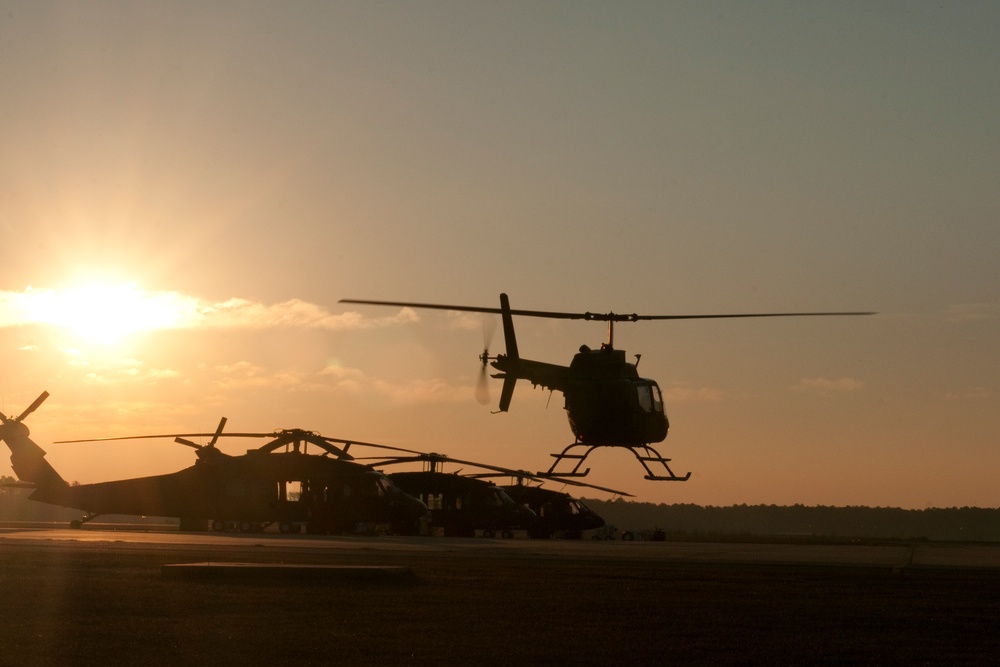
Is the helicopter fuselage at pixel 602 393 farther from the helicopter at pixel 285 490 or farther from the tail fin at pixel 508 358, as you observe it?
the helicopter at pixel 285 490

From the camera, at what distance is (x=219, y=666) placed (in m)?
9.87

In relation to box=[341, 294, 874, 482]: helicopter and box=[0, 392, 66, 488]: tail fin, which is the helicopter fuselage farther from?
box=[0, 392, 66, 488]: tail fin

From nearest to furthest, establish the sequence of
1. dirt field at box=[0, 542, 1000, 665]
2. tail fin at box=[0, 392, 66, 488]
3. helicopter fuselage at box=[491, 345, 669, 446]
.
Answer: dirt field at box=[0, 542, 1000, 665], helicopter fuselage at box=[491, 345, 669, 446], tail fin at box=[0, 392, 66, 488]

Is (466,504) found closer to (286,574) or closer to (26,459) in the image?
(26,459)

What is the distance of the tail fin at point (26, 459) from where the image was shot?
49.5 meters

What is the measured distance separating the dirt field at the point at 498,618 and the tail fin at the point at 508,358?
12861 mm

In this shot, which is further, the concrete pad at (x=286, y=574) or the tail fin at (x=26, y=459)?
the tail fin at (x=26, y=459)

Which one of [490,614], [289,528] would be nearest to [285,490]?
[289,528]

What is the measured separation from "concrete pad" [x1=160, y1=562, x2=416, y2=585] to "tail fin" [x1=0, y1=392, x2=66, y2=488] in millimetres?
34352

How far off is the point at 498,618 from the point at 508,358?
800 inches

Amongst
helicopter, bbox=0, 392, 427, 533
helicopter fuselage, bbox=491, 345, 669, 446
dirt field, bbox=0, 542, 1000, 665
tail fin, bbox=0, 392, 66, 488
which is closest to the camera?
dirt field, bbox=0, 542, 1000, 665

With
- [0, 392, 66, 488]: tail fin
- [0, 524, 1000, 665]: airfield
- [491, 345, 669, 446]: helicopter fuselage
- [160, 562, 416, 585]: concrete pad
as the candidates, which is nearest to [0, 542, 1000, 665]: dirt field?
[0, 524, 1000, 665]: airfield

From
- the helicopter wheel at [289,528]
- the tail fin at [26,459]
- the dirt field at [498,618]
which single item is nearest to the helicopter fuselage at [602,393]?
the dirt field at [498,618]

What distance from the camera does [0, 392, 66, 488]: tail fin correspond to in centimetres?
4947
